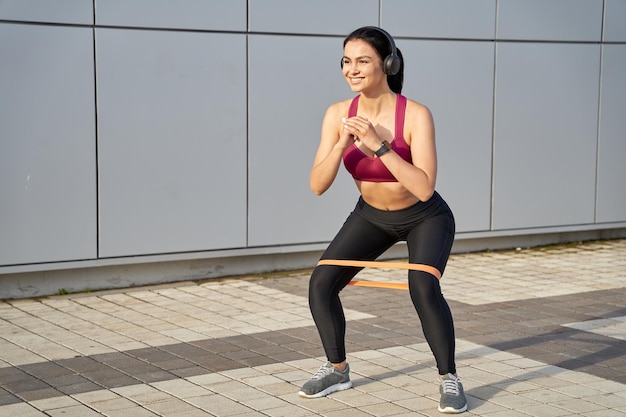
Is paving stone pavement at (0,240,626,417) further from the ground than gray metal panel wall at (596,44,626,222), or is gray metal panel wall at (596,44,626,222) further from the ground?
gray metal panel wall at (596,44,626,222)

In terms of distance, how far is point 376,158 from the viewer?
5.48 meters

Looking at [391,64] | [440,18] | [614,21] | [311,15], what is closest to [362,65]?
[391,64]

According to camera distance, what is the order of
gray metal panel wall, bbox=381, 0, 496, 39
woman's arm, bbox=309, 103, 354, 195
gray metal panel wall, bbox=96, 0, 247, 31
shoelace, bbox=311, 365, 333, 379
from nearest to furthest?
woman's arm, bbox=309, 103, 354, 195 → shoelace, bbox=311, 365, 333, 379 → gray metal panel wall, bbox=96, 0, 247, 31 → gray metal panel wall, bbox=381, 0, 496, 39

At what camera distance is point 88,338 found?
23.5ft

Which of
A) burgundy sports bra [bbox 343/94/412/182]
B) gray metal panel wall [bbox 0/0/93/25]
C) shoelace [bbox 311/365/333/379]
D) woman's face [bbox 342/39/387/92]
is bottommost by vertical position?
shoelace [bbox 311/365/333/379]

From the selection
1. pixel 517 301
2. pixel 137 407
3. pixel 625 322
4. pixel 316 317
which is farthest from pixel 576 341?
pixel 137 407

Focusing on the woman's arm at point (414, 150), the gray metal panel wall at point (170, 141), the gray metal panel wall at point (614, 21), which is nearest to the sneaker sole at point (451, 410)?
A: the woman's arm at point (414, 150)

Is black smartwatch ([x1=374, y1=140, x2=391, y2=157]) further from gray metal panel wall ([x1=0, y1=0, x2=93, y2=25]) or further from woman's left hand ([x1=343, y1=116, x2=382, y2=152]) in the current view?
gray metal panel wall ([x1=0, y1=0, x2=93, y2=25])

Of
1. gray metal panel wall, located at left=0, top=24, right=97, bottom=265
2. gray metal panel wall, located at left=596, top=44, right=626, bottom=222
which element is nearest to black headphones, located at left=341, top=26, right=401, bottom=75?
gray metal panel wall, located at left=0, top=24, right=97, bottom=265

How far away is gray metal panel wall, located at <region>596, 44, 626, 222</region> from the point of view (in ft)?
38.3

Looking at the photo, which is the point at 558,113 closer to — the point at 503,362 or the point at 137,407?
the point at 503,362

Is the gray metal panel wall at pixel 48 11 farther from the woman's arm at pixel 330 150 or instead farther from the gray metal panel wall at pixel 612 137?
the gray metal panel wall at pixel 612 137

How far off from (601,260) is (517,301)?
2.47 meters

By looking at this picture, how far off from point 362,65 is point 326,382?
1708mm
